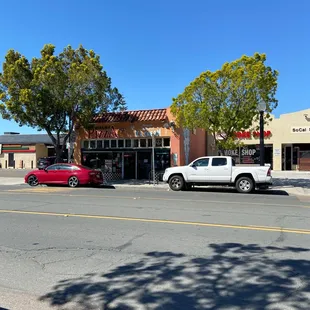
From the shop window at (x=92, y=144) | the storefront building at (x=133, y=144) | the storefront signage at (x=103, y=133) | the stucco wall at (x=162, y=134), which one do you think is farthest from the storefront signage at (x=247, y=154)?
the shop window at (x=92, y=144)

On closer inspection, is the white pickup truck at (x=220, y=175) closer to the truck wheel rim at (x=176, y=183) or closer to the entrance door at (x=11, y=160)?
the truck wheel rim at (x=176, y=183)

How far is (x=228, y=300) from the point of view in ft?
13.5

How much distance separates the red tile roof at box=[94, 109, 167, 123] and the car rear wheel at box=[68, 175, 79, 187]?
232 inches

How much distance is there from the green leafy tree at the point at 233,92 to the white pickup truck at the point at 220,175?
2.63m

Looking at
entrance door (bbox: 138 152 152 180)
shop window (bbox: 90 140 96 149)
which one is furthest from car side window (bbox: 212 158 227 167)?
shop window (bbox: 90 140 96 149)

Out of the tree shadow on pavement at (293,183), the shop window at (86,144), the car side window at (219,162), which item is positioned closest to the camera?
the car side window at (219,162)

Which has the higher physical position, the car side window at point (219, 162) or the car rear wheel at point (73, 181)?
the car side window at point (219, 162)

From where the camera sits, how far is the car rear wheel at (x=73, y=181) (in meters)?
20.4

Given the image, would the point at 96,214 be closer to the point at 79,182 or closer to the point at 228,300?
the point at 228,300

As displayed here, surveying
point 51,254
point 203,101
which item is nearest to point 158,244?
point 51,254

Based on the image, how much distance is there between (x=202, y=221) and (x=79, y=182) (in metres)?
12.7

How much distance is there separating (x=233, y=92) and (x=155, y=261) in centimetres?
1477

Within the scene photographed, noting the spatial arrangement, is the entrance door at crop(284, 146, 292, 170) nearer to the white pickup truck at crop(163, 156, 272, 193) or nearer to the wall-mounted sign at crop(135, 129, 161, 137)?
the wall-mounted sign at crop(135, 129, 161, 137)

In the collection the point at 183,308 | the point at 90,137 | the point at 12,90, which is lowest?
the point at 183,308
